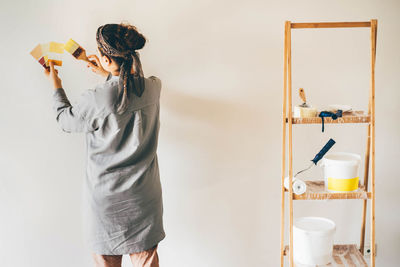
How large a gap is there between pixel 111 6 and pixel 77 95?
20.7 inches

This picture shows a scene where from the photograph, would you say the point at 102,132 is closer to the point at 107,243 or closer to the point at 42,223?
the point at 107,243

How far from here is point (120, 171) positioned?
1723 millimetres

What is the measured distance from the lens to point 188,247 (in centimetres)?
226

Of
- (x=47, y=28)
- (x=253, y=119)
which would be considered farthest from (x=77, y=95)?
(x=253, y=119)

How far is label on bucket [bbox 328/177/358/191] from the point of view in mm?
1815

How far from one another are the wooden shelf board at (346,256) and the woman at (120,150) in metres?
0.83

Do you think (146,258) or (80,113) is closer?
(80,113)

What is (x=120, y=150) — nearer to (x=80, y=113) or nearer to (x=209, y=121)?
(x=80, y=113)

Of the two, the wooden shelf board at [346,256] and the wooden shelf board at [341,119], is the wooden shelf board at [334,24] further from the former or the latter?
the wooden shelf board at [346,256]

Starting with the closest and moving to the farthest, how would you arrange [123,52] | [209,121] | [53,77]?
[123,52]
[53,77]
[209,121]

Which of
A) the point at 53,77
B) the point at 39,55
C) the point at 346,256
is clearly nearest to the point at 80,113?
the point at 53,77

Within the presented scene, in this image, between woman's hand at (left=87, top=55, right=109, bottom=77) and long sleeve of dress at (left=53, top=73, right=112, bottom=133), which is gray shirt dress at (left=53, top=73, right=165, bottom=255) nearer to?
long sleeve of dress at (left=53, top=73, right=112, bottom=133)

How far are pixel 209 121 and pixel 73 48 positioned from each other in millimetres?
819

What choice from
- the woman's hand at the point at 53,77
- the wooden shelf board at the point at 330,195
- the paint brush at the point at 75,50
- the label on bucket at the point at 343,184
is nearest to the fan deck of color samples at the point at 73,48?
the paint brush at the point at 75,50
